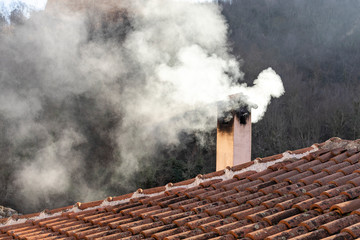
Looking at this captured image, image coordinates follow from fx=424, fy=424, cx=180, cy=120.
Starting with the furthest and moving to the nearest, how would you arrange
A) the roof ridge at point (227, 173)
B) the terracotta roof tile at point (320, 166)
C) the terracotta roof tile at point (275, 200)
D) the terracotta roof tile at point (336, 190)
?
1. the roof ridge at point (227, 173)
2. the terracotta roof tile at point (320, 166)
3. the terracotta roof tile at point (275, 200)
4. the terracotta roof tile at point (336, 190)

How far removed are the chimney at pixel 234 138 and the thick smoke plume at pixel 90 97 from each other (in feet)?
45.4

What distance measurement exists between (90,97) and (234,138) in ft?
72.3

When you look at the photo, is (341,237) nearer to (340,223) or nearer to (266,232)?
(340,223)

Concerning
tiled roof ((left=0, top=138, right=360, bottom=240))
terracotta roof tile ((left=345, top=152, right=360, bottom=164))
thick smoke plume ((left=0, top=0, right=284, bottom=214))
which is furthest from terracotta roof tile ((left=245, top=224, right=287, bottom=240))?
thick smoke plume ((left=0, top=0, right=284, bottom=214))

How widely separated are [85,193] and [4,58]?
11.0 meters

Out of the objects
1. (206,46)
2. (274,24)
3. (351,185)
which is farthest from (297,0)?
(351,185)

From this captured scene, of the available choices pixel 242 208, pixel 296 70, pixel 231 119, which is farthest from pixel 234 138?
pixel 296 70

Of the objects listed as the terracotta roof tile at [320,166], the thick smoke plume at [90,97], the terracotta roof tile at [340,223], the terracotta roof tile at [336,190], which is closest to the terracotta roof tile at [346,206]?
the terracotta roof tile at [340,223]

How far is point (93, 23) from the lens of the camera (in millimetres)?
30891

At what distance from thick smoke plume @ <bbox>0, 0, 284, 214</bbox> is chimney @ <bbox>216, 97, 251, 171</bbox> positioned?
1384 centimetres

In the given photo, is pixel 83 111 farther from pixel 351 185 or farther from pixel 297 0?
pixel 297 0

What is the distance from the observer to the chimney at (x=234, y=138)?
6.43 m

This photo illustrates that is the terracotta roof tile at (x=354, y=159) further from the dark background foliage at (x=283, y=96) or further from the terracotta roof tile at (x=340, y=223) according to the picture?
the dark background foliage at (x=283, y=96)

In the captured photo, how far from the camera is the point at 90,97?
89.8 feet
